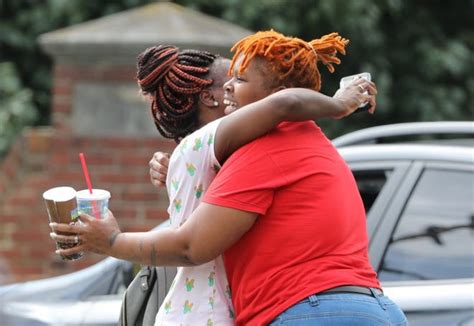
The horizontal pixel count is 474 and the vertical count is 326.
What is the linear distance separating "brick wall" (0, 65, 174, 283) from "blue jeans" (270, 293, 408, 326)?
430 centimetres

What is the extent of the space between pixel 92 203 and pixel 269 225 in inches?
18.5

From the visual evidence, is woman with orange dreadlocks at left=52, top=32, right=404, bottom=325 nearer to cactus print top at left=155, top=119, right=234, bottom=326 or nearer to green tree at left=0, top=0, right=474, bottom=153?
cactus print top at left=155, top=119, right=234, bottom=326

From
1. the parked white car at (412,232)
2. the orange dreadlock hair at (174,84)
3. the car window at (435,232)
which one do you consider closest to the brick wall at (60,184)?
the parked white car at (412,232)

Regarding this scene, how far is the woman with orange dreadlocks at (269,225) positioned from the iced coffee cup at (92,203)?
29mm

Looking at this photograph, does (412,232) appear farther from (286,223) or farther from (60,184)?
(60,184)

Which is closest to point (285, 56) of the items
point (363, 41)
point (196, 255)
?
point (196, 255)

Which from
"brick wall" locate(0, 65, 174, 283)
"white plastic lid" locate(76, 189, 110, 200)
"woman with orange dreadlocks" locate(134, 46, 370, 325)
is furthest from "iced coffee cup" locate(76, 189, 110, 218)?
"brick wall" locate(0, 65, 174, 283)

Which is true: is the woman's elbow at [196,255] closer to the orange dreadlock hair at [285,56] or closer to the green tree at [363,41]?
the orange dreadlock hair at [285,56]

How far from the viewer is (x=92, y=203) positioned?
2908mm

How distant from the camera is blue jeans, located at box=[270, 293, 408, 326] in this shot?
2.76 meters

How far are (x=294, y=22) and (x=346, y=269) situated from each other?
6.18m

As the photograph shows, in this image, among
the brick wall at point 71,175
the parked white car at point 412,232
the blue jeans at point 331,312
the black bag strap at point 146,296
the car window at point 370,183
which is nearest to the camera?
the blue jeans at point 331,312

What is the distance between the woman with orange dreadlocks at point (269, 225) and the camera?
2.79m

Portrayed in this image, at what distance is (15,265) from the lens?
7344 millimetres
